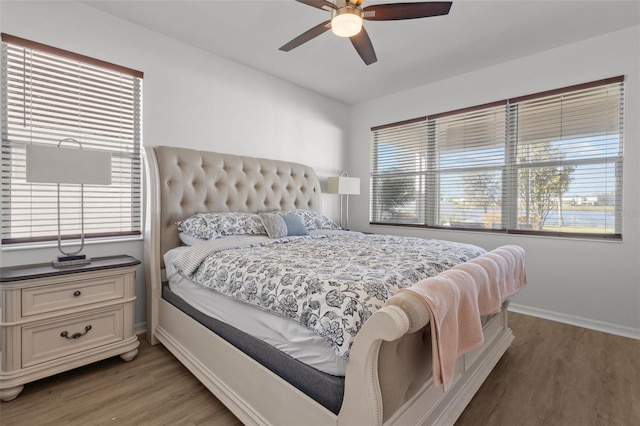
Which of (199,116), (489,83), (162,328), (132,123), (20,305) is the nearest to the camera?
(20,305)

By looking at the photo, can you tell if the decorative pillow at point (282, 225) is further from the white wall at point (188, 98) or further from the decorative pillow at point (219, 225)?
the white wall at point (188, 98)

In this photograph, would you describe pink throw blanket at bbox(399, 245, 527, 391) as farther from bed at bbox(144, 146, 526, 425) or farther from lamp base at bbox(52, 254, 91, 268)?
lamp base at bbox(52, 254, 91, 268)

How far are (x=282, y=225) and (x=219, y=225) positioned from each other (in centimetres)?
52

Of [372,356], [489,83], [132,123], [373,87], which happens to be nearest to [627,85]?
[489,83]

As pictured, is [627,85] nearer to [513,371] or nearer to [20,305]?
[513,371]

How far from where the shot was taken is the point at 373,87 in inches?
153

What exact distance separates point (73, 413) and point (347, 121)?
4.28 m

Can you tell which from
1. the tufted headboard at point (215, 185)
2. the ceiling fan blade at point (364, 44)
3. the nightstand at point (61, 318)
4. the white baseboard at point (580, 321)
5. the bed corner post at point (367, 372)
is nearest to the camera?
the bed corner post at point (367, 372)

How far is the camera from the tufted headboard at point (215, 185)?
2480 mm

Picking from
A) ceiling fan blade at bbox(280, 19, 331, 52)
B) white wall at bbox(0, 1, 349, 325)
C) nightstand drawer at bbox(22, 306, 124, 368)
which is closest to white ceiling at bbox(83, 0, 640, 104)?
white wall at bbox(0, 1, 349, 325)

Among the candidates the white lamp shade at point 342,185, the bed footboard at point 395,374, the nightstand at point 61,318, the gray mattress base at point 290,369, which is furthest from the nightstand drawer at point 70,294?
the white lamp shade at point 342,185

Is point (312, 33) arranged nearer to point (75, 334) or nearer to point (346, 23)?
point (346, 23)

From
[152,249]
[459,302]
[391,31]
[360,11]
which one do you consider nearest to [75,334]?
[152,249]

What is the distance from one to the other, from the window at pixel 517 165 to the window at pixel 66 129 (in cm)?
308
